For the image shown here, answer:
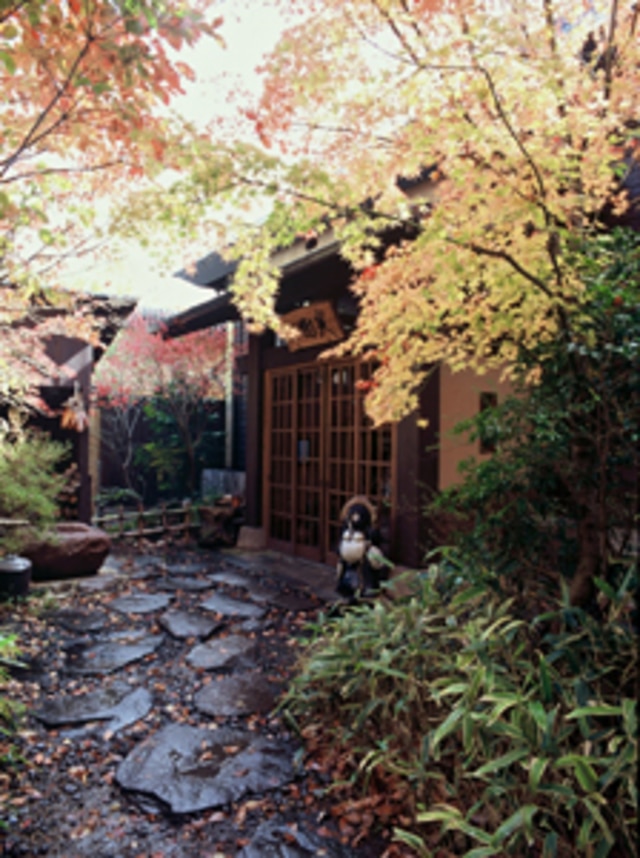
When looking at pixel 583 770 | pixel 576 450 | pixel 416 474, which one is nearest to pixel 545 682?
pixel 583 770

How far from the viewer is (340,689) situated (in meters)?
3.52

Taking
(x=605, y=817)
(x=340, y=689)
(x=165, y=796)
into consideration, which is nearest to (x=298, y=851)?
(x=165, y=796)

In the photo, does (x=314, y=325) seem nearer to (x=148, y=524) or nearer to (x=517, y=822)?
(x=148, y=524)

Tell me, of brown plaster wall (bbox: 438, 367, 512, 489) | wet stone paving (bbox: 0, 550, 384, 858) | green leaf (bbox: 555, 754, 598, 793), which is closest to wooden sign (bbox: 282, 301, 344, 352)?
brown plaster wall (bbox: 438, 367, 512, 489)

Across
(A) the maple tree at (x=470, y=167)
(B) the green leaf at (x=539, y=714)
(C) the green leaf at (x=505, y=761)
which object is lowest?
(C) the green leaf at (x=505, y=761)

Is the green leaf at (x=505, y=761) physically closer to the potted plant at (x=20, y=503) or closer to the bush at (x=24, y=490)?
the potted plant at (x=20, y=503)

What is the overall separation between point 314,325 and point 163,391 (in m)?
5.91

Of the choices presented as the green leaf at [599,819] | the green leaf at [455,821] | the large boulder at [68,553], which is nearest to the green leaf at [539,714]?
the green leaf at [599,819]

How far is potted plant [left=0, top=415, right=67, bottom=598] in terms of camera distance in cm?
613

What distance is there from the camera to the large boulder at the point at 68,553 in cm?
705

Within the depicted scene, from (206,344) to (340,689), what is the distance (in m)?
10.2

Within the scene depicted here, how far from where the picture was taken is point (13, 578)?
6.07 meters

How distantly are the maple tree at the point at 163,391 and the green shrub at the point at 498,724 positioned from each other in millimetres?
9763

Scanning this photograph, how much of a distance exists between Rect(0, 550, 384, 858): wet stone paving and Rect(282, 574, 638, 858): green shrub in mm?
369
